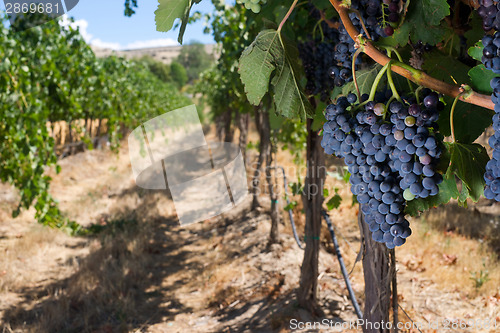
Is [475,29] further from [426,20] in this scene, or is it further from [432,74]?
[426,20]

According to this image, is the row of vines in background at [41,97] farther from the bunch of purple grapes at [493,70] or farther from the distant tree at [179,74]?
the distant tree at [179,74]

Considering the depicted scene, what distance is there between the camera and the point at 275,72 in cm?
117

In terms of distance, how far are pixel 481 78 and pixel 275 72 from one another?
1.75ft

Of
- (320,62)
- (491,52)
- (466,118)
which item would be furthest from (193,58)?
(491,52)

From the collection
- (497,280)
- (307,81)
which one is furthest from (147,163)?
(307,81)

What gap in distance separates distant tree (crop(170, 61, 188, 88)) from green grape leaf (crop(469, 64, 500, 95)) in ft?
204

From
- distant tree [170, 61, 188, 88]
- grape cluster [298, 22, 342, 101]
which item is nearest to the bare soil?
grape cluster [298, 22, 342, 101]

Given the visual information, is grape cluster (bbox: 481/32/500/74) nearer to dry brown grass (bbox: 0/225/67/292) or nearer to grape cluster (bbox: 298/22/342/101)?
grape cluster (bbox: 298/22/342/101)

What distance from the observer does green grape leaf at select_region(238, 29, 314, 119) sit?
1.11 m

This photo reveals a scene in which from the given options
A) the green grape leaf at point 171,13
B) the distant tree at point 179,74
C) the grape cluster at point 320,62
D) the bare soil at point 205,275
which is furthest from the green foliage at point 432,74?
the distant tree at point 179,74

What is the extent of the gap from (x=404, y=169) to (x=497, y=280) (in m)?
4.23

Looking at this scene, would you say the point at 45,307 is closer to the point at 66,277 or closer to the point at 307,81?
the point at 66,277

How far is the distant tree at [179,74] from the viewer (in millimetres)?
61875

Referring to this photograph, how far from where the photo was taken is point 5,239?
22.4ft
